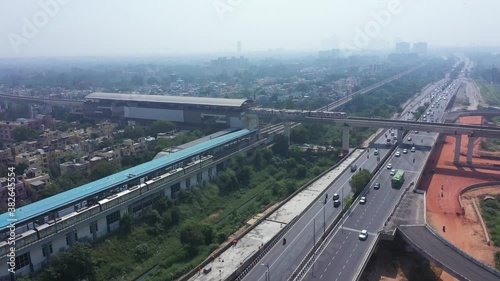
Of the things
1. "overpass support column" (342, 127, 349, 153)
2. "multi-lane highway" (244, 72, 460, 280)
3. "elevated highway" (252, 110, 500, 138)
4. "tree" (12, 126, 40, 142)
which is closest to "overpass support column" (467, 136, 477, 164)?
"elevated highway" (252, 110, 500, 138)

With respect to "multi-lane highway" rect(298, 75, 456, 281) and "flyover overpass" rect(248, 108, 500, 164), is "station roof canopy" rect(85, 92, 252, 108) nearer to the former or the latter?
"flyover overpass" rect(248, 108, 500, 164)

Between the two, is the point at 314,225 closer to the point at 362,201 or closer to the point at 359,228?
the point at 359,228

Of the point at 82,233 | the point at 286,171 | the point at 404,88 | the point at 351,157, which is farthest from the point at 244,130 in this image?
the point at 404,88

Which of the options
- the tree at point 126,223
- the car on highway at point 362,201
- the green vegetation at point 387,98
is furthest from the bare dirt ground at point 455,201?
the green vegetation at point 387,98

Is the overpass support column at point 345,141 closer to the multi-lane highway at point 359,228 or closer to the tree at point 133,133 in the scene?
the multi-lane highway at point 359,228

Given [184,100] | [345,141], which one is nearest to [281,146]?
[345,141]
